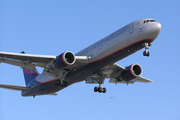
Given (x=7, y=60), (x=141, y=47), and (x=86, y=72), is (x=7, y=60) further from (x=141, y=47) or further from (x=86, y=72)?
(x=141, y=47)

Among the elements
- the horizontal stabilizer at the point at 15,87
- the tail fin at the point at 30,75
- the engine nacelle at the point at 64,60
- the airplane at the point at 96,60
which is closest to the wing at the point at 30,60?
the airplane at the point at 96,60

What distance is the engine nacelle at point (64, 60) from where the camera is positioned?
2969 centimetres

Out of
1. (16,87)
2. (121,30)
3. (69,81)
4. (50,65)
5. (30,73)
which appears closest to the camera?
(121,30)

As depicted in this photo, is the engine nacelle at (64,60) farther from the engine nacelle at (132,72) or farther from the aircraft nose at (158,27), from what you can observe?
the aircraft nose at (158,27)

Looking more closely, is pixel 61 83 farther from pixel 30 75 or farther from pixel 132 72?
pixel 30 75

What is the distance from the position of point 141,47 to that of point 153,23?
2.72 metres

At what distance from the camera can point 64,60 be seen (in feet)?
97.0

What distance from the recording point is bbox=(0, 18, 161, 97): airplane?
28.2 m

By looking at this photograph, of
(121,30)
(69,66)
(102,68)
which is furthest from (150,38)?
(69,66)

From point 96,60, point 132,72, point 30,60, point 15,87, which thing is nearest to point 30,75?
point 15,87

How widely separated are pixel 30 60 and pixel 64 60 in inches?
186

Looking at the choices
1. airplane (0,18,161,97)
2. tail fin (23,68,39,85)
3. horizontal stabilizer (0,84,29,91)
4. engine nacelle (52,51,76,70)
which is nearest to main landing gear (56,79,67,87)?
airplane (0,18,161,97)

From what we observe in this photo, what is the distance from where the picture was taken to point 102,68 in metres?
31.6

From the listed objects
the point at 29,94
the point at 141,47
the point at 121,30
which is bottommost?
the point at 29,94
